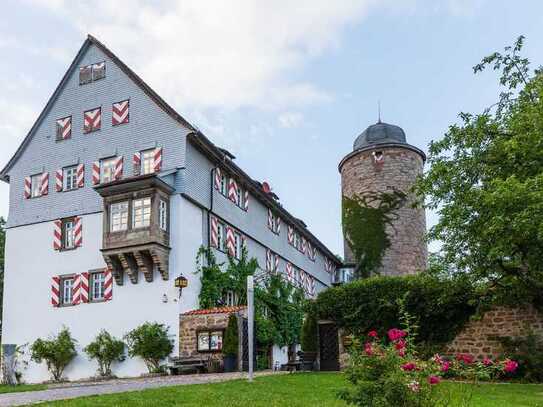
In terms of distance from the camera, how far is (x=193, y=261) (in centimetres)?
2305

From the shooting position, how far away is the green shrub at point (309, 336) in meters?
20.8

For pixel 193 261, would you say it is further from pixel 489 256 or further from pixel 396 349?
pixel 396 349

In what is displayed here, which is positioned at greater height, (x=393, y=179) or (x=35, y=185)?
(x=393, y=179)

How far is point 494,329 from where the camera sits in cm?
1780

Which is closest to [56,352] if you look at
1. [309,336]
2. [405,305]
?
[309,336]

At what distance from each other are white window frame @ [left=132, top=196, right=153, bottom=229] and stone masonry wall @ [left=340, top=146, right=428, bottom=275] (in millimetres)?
14931

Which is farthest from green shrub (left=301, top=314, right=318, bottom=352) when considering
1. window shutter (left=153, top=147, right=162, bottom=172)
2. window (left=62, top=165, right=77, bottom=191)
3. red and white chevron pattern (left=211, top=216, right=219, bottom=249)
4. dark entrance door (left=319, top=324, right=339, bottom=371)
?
window (left=62, top=165, right=77, bottom=191)

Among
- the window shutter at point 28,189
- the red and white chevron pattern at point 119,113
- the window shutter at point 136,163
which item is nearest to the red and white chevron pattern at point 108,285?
the window shutter at point 136,163

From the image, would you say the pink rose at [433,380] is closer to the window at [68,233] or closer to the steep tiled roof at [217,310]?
the steep tiled roof at [217,310]

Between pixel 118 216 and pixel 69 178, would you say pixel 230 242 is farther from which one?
pixel 69 178

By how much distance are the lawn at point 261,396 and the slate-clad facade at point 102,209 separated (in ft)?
32.8

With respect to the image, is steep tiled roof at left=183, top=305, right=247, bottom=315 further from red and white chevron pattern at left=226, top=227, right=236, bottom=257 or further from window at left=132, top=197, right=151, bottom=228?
red and white chevron pattern at left=226, top=227, right=236, bottom=257

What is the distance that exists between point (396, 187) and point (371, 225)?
2.43 metres

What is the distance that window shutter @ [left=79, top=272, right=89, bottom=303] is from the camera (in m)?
23.8
